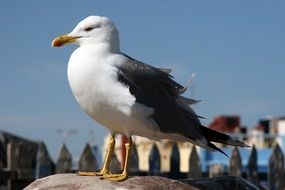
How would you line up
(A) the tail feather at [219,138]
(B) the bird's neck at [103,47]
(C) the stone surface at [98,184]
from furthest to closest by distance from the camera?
(A) the tail feather at [219,138]
(B) the bird's neck at [103,47]
(C) the stone surface at [98,184]

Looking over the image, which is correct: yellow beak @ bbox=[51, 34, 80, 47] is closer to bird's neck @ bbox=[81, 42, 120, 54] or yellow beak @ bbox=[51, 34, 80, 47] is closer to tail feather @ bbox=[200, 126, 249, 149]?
bird's neck @ bbox=[81, 42, 120, 54]

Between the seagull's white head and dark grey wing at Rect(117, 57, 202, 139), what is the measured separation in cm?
24

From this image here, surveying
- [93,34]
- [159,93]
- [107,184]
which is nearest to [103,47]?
[93,34]

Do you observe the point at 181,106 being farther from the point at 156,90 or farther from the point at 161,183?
the point at 161,183

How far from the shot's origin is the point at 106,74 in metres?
5.29

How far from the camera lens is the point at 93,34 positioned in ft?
18.1

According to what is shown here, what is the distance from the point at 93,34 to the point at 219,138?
1.32m

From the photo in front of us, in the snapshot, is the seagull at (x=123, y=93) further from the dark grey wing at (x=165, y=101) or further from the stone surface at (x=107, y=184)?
the stone surface at (x=107, y=184)

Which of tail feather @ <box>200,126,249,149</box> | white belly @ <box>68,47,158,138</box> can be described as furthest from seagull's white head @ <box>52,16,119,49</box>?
tail feather @ <box>200,126,249,149</box>

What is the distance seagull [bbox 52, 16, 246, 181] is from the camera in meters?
5.28

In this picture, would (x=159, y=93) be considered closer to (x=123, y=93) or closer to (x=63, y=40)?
(x=123, y=93)

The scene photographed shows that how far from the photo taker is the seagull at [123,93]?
5.28 meters

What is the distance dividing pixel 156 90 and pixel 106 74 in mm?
474

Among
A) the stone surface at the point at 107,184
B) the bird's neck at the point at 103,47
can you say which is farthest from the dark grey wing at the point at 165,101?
the stone surface at the point at 107,184
